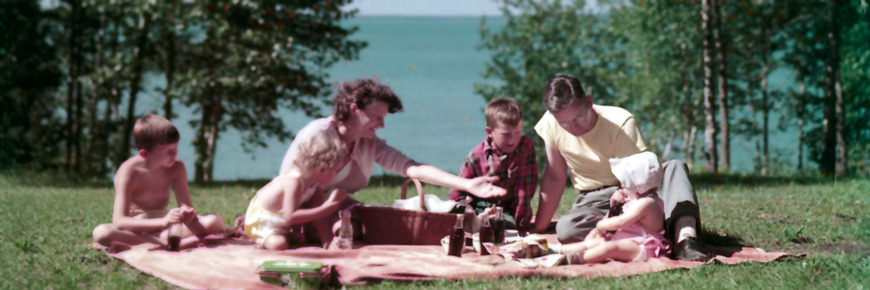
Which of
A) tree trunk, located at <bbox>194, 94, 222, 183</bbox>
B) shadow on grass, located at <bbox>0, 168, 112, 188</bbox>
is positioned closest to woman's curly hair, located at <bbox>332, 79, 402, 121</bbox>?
shadow on grass, located at <bbox>0, 168, 112, 188</bbox>

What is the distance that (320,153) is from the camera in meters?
5.26

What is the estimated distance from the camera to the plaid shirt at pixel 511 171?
634 centimetres

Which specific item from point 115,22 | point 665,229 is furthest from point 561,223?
point 115,22

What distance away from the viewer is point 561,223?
19.0 ft

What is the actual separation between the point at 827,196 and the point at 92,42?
14.2 m

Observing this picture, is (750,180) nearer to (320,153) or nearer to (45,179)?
(320,153)

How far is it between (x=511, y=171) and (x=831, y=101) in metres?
13.3

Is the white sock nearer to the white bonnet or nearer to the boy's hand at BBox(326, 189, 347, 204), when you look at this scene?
the white bonnet

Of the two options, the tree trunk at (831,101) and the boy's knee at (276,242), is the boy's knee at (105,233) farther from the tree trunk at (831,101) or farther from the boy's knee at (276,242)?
the tree trunk at (831,101)

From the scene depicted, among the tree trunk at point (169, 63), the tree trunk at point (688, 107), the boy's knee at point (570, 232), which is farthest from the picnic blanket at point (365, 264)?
the tree trunk at point (688, 107)

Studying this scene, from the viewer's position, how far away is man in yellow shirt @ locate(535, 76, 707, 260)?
5.29 metres

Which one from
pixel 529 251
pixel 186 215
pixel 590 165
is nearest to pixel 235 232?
pixel 186 215

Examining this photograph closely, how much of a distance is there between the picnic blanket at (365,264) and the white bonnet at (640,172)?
18.7 inches

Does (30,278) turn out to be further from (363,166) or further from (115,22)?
(115,22)
